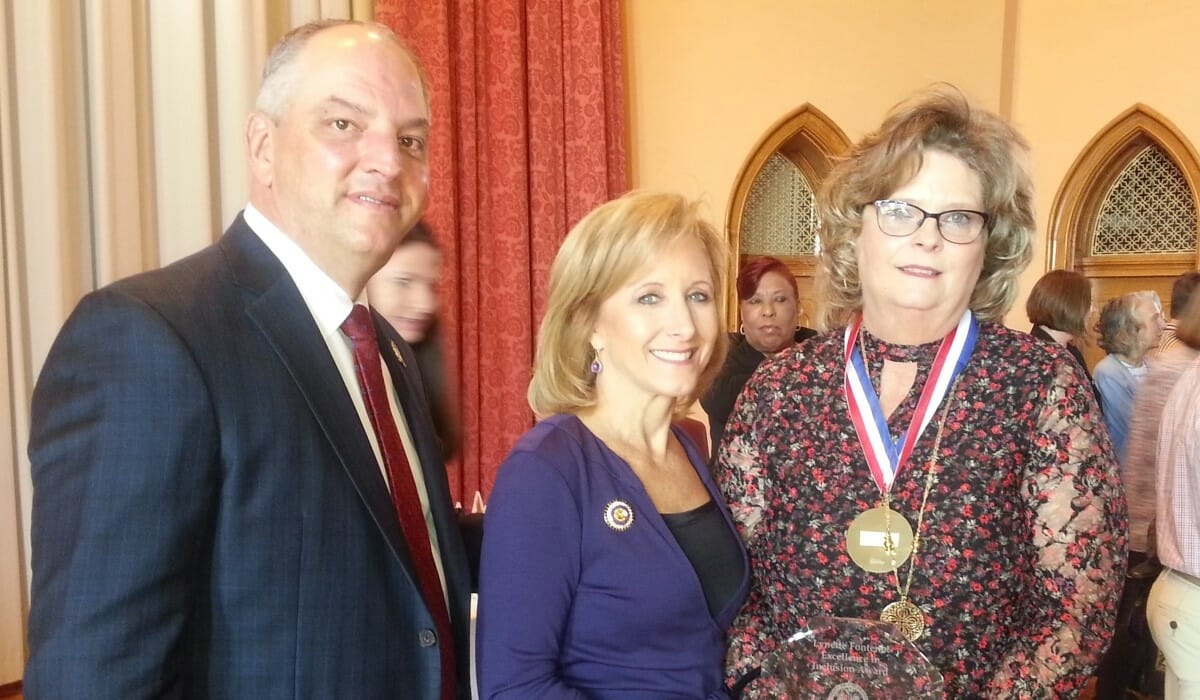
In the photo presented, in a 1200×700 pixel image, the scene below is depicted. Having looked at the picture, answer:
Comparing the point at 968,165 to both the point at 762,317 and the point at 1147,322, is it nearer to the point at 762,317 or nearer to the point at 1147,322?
the point at 762,317

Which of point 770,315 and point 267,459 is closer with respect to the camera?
point 267,459

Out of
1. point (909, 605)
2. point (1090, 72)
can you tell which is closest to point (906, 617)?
point (909, 605)

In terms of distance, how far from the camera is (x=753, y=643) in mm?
1582

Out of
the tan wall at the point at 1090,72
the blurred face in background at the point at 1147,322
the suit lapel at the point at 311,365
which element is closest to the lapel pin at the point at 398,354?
the suit lapel at the point at 311,365

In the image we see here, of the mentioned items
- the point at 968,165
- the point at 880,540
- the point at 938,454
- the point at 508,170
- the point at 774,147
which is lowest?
the point at 880,540

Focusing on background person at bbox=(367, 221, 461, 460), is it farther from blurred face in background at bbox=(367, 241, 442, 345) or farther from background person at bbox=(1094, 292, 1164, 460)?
background person at bbox=(1094, 292, 1164, 460)

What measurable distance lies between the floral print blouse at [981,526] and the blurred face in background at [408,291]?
1363 mm

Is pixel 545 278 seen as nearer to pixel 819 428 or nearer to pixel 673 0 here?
pixel 673 0

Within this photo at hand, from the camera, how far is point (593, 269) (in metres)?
1.65

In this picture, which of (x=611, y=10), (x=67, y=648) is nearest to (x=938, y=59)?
(x=611, y=10)

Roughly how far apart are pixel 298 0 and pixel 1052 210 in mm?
4949

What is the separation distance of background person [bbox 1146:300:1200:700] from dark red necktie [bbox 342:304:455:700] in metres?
2.16

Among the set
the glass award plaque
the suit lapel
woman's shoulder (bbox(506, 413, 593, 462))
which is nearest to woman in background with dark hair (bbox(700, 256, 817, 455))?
woman's shoulder (bbox(506, 413, 593, 462))

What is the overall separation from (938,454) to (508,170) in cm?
429
